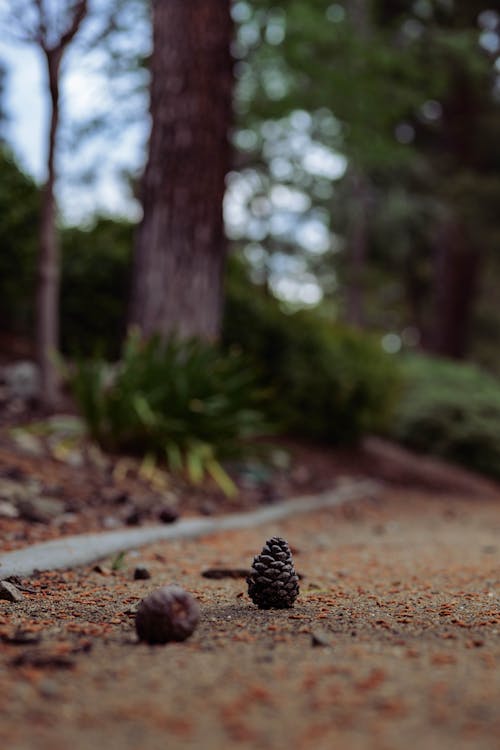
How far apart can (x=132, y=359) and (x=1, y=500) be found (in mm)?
2014

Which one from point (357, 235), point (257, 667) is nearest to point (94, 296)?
point (257, 667)

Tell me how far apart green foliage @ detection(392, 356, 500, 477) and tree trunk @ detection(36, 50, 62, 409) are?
215 inches

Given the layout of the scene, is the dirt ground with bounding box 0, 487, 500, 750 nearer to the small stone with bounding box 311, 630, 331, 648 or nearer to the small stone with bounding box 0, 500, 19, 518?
the small stone with bounding box 311, 630, 331, 648

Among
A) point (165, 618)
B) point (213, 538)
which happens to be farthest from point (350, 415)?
point (165, 618)

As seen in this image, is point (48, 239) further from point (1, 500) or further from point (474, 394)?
point (474, 394)

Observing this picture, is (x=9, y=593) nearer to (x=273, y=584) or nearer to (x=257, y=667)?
(x=273, y=584)

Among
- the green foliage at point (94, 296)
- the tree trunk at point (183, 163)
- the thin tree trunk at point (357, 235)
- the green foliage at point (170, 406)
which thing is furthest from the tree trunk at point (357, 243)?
the green foliage at point (170, 406)

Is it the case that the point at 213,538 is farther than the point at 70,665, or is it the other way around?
the point at 213,538

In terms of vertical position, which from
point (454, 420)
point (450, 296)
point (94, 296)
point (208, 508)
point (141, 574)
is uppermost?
point (450, 296)

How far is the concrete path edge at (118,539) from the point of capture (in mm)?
3035

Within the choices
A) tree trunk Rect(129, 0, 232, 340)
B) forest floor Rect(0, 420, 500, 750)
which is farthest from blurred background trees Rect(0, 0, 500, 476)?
forest floor Rect(0, 420, 500, 750)

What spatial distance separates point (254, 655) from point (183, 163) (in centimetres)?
580

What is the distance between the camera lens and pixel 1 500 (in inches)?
172

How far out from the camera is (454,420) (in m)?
10.3
